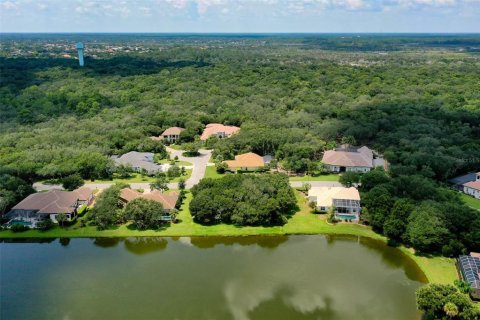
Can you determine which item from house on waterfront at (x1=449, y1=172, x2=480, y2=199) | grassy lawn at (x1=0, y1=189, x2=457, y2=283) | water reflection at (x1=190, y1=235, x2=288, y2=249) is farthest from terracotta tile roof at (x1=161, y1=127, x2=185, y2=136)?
house on waterfront at (x1=449, y1=172, x2=480, y2=199)

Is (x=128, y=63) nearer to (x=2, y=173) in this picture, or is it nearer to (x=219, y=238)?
(x=2, y=173)

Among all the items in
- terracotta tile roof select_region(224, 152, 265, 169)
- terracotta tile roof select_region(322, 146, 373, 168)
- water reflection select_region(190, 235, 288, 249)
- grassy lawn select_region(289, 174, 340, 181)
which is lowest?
water reflection select_region(190, 235, 288, 249)

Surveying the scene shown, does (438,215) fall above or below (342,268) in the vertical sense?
above

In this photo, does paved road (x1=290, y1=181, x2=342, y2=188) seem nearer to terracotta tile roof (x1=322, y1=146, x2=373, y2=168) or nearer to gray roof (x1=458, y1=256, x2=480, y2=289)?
terracotta tile roof (x1=322, y1=146, x2=373, y2=168)

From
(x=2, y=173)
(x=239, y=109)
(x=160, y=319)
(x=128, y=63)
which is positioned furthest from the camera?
(x=128, y=63)

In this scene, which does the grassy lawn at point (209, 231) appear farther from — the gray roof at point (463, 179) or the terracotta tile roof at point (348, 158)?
the gray roof at point (463, 179)

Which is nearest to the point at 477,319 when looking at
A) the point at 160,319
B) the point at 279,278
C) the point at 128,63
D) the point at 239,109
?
the point at 279,278

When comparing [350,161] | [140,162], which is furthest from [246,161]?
[140,162]
